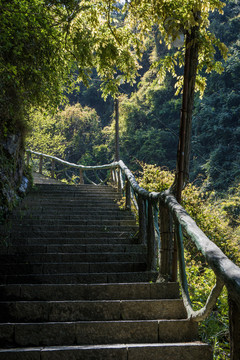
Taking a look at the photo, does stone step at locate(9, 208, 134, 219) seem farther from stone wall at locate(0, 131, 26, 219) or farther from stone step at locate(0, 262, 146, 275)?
stone step at locate(0, 262, 146, 275)

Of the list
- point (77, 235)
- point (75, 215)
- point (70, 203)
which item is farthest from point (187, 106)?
point (70, 203)

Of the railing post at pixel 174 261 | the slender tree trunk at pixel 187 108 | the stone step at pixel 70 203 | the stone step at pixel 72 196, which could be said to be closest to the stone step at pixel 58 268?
the railing post at pixel 174 261

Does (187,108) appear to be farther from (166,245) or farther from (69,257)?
(69,257)

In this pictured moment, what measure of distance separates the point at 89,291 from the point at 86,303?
A: 0.91 feet

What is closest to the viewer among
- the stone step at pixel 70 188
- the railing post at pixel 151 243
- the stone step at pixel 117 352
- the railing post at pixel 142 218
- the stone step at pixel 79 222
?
the stone step at pixel 117 352

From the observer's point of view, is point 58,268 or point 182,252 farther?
point 58,268

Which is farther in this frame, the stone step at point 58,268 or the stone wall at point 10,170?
the stone wall at point 10,170

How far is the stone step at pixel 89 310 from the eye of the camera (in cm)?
284

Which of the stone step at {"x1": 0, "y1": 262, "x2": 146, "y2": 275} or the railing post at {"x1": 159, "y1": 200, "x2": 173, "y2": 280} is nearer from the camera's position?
the railing post at {"x1": 159, "y1": 200, "x2": 173, "y2": 280}

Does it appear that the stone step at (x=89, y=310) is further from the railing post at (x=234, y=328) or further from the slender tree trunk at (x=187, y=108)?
the railing post at (x=234, y=328)

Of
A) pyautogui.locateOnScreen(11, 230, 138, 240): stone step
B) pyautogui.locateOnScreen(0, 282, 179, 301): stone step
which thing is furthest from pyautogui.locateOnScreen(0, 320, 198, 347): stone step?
pyautogui.locateOnScreen(11, 230, 138, 240): stone step

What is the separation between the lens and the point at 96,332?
2602mm

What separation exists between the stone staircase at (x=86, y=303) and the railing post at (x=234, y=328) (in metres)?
0.77

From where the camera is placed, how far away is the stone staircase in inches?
93.6
